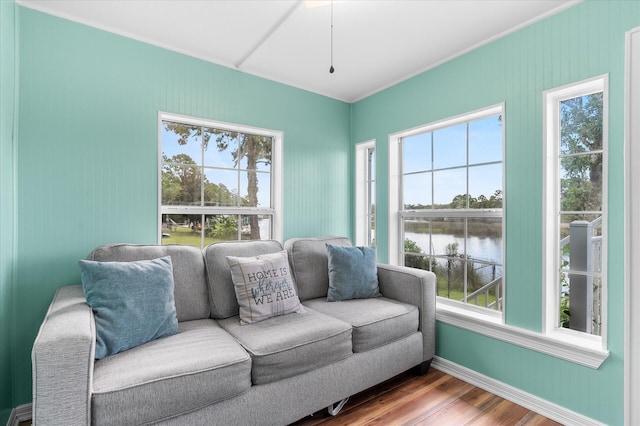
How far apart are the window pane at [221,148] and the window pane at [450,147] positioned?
70.9 inches

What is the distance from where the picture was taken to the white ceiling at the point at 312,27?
1946 millimetres

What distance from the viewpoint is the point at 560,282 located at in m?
2.04

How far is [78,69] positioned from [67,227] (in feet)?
3.44

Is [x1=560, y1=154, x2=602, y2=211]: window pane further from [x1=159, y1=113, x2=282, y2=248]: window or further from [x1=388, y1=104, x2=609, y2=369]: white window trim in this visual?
[x1=159, y1=113, x2=282, y2=248]: window

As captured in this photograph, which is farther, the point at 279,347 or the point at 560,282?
the point at 560,282

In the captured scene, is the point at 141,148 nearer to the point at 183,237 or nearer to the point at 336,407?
the point at 183,237

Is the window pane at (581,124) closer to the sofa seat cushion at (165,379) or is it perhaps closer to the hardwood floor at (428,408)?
the hardwood floor at (428,408)

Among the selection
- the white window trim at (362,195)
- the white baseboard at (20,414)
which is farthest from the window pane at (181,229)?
the white window trim at (362,195)

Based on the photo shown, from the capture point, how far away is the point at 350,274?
2518 mm

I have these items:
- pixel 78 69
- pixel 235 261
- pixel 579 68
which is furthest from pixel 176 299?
pixel 579 68

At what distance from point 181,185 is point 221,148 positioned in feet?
1.57

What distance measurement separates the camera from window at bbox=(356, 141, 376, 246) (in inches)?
138

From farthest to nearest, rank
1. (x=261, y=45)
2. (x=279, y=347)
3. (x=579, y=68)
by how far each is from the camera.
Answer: (x=261, y=45)
(x=579, y=68)
(x=279, y=347)

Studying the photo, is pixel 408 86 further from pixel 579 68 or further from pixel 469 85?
pixel 579 68
